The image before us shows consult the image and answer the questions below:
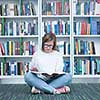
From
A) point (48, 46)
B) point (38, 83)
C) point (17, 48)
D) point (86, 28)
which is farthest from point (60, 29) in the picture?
point (38, 83)

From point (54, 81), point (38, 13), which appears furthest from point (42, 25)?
point (54, 81)

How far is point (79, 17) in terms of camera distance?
546 centimetres

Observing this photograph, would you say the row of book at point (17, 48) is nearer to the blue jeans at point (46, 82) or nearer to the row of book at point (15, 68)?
the row of book at point (15, 68)

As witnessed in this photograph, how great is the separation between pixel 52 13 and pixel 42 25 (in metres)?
0.28

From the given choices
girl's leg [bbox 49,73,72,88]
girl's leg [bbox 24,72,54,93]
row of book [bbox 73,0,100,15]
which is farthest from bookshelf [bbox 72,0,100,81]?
girl's leg [bbox 24,72,54,93]

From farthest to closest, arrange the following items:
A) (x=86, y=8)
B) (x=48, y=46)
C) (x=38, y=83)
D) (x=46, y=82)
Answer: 1. (x=86, y=8)
2. (x=48, y=46)
3. (x=46, y=82)
4. (x=38, y=83)

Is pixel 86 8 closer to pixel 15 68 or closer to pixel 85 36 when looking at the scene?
pixel 85 36

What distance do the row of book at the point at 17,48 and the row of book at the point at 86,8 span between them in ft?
3.34

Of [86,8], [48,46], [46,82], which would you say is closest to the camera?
[46,82]

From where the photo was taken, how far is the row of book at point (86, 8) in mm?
5230

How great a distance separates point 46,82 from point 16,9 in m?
2.07

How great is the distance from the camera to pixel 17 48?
529 cm

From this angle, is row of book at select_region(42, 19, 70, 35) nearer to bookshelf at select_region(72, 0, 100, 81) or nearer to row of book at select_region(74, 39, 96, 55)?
bookshelf at select_region(72, 0, 100, 81)

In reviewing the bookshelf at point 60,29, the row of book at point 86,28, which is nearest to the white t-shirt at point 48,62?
the bookshelf at point 60,29
